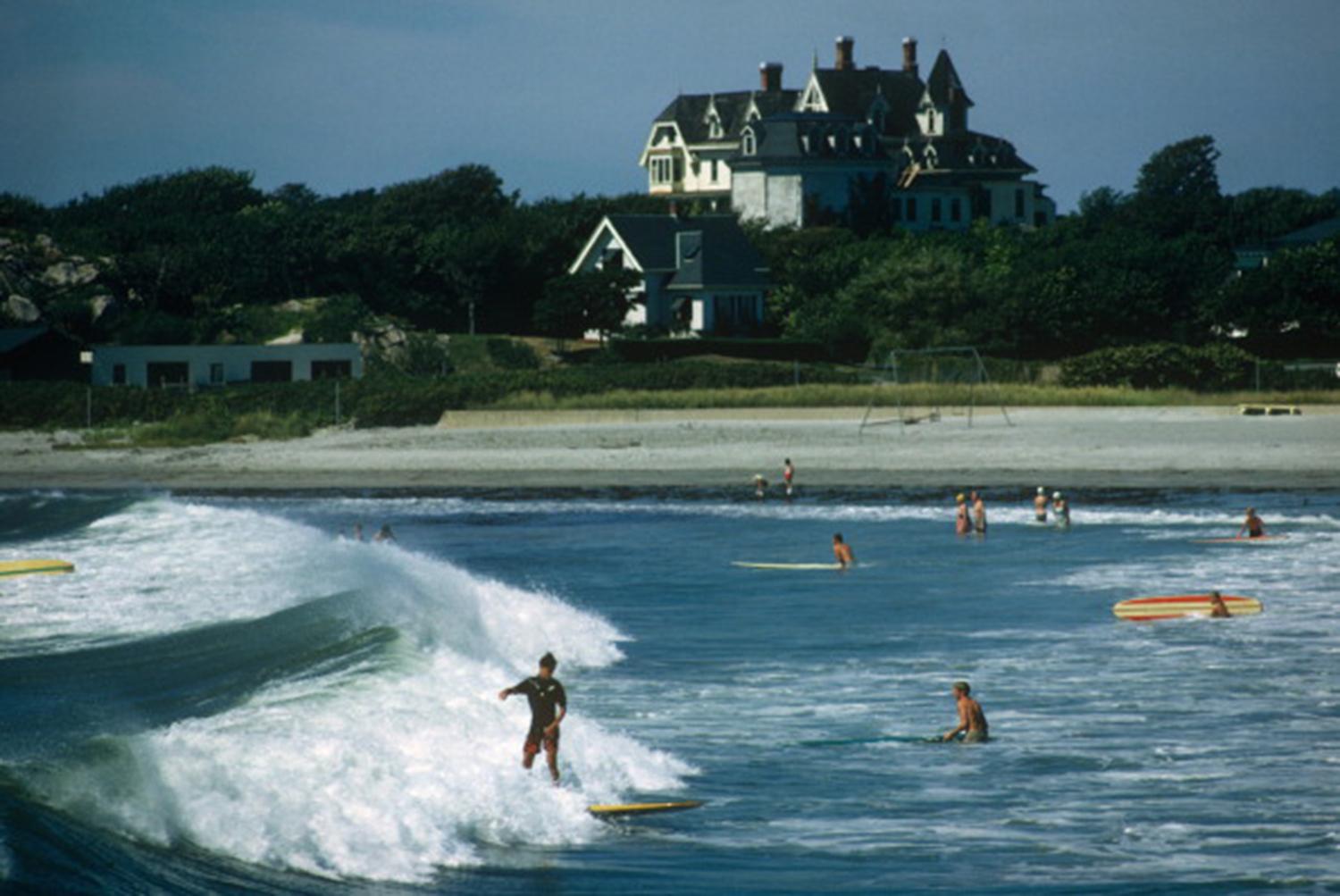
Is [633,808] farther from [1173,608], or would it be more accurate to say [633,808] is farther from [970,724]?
[1173,608]

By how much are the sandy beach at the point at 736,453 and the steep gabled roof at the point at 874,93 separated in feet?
214

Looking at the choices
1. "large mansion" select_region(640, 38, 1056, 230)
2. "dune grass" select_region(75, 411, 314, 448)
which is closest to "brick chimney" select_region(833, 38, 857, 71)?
"large mansion" select_region(640, 38, 1056, 230)

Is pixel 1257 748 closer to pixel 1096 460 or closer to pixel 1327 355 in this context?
pixel 1096 460

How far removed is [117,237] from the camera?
9669 cm

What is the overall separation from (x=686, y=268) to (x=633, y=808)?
8216 centimetres

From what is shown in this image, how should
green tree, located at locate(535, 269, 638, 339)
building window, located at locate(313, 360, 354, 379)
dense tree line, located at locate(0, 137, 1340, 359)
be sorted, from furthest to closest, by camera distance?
green tree, located at locate(535, 269, 638, 339) → dense tree line, located at locate(0, 137, 1340, 359) → building window, located at locate(313, 360, 354, 379)

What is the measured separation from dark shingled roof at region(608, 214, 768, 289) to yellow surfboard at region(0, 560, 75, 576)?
62287 millimetres

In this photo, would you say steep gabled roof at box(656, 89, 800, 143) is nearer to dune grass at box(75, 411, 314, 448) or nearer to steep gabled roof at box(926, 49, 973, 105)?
steep gabled roof at box(926, 49, 973, 105)

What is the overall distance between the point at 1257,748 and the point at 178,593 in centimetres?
2137

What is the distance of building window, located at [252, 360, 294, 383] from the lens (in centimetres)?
7812

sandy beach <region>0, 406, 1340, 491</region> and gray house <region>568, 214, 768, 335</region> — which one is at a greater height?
gray house <region>568, 214, 768, 335</region>

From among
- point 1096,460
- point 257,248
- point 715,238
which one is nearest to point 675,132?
point 715,238

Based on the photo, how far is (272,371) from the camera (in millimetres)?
78688

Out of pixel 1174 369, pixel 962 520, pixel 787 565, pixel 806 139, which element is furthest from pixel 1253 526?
pixel 806 139
